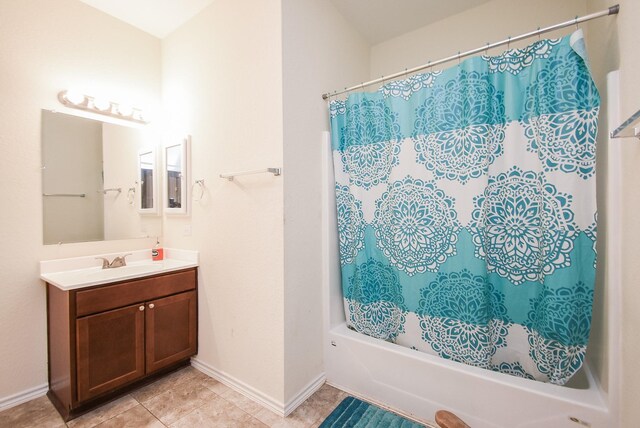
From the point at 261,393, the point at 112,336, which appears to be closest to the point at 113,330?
the point at 112,336

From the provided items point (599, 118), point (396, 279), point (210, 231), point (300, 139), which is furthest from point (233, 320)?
point (599, 118)

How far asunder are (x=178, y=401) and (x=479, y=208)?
216 centimetres

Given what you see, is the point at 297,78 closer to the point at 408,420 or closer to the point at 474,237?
the point at 474,237

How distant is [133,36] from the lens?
2229 mm

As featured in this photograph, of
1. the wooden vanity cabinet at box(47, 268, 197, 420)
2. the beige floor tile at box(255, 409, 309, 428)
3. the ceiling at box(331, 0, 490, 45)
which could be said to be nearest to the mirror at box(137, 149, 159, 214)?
the wooden vanity cabinet at box(47, 268, 197, 420)

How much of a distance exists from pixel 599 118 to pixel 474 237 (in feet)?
2.51

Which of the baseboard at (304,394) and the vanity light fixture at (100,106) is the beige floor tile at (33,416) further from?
the vanity light fixture at (100,106)

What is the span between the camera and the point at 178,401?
1696mm

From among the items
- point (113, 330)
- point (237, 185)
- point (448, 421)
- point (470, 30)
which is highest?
point (470, 30)

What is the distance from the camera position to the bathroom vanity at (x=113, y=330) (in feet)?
4.99

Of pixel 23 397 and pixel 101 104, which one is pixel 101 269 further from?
pixel 101 104

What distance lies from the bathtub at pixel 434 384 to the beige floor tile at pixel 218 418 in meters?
0.60

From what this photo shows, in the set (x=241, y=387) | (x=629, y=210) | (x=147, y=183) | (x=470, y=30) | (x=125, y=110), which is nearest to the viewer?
(x=629, y=210)

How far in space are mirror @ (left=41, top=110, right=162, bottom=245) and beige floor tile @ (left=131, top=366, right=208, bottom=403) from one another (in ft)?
3.75
